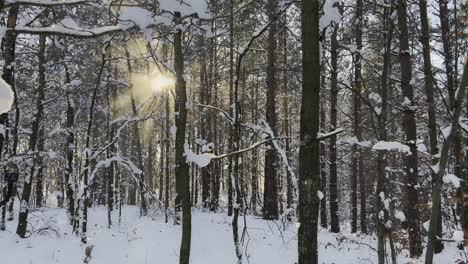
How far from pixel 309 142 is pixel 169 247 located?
8481 millimetres

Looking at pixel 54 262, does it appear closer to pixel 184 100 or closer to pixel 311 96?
pixel 184 100

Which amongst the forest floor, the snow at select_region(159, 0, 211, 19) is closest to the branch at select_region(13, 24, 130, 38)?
the snow at select_region(159, 0, 211, 19)

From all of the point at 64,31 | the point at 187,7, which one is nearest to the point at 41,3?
the point at 64,31

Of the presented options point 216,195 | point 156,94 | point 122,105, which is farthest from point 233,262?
point 122,105

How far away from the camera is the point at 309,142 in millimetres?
3742

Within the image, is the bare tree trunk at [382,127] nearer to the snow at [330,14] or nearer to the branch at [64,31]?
the snow at [330,14]

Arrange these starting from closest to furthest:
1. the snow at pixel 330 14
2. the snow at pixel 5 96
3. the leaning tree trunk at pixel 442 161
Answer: the snow at pixel 5 96 → the leaning tree trunk at pixel 442 161 → the snow at pixel 330 14

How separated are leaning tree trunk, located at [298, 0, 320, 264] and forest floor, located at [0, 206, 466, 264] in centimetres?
521

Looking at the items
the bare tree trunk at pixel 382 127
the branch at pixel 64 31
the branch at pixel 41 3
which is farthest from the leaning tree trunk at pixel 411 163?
the branch at pixel 41 3

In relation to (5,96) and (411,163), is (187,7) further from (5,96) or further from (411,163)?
(411,163)

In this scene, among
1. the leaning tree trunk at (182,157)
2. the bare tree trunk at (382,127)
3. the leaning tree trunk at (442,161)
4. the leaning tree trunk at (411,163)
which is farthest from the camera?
the leaning tree trunk at (411,163)

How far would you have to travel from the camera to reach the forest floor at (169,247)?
10.2 m

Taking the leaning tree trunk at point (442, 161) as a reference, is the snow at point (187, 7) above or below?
above

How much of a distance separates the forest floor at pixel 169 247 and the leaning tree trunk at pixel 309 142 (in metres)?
5.21
